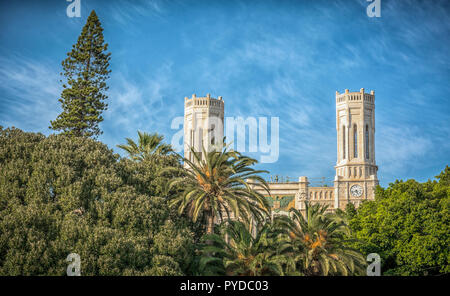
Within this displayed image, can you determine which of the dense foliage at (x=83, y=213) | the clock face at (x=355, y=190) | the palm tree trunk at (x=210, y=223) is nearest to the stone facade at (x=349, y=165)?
the clock face at (x=355, y=190)

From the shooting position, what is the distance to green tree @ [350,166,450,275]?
34031 mm

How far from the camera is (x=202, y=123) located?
219 ft

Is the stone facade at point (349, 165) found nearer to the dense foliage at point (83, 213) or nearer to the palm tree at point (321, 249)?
the palm tree at point (321, 249)

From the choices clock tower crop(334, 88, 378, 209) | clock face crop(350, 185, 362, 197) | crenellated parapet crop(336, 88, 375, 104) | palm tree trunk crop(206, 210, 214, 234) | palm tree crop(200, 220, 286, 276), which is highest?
crenellated parapet crop(336, 88, 375, 104)

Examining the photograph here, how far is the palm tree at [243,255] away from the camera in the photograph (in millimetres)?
26175

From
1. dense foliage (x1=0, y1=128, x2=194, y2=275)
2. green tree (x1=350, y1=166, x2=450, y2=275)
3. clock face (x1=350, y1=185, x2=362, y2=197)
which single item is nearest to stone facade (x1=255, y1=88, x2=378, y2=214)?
clock face (x1=350, y1=185, x2=362, y2=197)

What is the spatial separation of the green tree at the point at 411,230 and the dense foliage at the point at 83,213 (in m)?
14.6

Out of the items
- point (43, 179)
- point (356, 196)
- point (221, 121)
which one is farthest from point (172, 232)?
point (221, 121)

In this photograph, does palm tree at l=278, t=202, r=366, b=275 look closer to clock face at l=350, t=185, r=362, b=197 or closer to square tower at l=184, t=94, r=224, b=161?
clock face at l=350, t=185, r=362, b=197

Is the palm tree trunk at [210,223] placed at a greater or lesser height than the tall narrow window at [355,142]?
lesser

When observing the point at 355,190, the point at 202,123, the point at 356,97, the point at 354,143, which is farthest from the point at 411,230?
the point at 202,123

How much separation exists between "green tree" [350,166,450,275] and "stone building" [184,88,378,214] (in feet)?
62.3
